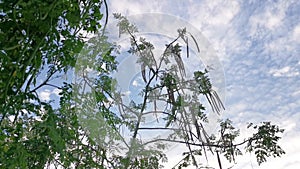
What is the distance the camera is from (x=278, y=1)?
163 inches

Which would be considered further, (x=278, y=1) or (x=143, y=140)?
(x=278, y=1)

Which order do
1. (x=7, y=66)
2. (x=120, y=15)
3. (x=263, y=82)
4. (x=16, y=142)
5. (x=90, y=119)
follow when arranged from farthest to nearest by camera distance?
(x=263, y=82), (x=120, y=15), (x=90, y=119), (x=16, y=142), (x=7, y=66)

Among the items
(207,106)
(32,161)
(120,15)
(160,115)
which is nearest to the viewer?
(32,161)

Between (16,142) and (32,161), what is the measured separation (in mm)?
528

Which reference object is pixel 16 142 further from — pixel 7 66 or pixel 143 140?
pixel 143 140

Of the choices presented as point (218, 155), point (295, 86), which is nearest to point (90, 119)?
point (218, 155)

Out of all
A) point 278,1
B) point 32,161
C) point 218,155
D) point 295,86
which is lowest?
point 32,161

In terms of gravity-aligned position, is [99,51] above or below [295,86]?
below

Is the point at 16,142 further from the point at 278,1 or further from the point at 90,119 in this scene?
the point at 278,1

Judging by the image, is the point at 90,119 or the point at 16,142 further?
the point at 90,119

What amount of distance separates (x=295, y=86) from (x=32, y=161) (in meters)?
3.76

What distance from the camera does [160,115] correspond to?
2.91m

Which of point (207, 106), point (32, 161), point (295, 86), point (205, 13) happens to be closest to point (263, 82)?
point (295, 86)

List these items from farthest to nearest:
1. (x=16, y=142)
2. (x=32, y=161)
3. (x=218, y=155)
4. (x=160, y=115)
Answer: (x=218, y=155) → (x=160, y=115) → (x=32, y=161) → (x=16, y=142)
